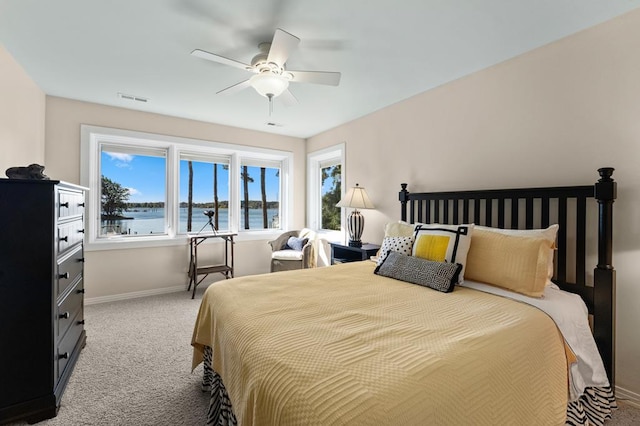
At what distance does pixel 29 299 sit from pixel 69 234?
0.55 meters

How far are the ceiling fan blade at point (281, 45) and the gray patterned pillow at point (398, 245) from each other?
165 centimetres

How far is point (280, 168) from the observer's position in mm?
5246

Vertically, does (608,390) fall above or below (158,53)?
below

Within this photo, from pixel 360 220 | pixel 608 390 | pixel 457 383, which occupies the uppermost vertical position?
pixel 360 220

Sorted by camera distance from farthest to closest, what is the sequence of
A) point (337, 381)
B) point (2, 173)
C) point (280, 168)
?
point (280, 168), point (2, 173), point (337, 381)

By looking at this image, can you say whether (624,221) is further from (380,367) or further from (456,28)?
(380,367)

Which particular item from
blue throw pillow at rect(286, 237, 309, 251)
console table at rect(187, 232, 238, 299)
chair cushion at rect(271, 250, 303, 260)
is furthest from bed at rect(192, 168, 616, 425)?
console table at rect(187, 232, 238, 299)

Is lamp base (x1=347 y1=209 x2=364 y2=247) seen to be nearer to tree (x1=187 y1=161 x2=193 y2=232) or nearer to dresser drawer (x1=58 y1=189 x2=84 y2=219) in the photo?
tree (x1=187 y1=161 x2=193 y2=232)

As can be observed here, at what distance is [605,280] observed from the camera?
5.82 feet

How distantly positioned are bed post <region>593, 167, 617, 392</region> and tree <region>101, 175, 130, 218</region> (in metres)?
4.94

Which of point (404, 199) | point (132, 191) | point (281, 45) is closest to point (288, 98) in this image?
point (281, 45)

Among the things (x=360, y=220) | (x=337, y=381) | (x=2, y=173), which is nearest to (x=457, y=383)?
(x=337, y=381)

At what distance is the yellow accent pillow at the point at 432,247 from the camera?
2100mm

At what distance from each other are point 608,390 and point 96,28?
13.0 feet
